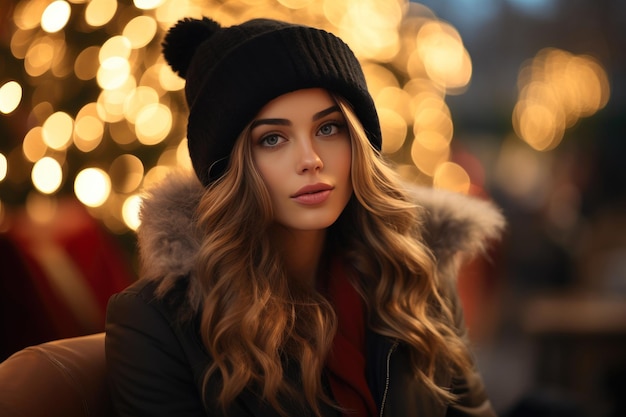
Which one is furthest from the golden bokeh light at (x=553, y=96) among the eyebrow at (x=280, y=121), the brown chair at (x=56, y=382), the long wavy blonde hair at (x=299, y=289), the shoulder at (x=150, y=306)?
the brown chair at (x=56, y=382)

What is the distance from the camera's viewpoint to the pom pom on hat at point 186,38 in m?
1.92

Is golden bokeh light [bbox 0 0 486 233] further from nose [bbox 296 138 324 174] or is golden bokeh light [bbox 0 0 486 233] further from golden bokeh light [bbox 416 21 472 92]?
nose [bbox 296 138 324 174]

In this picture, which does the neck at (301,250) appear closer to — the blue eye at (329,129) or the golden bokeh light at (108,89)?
the blue eye at (329,129)

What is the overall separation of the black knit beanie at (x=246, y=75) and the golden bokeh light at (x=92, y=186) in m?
1.15

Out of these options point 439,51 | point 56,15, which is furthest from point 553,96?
point 56,15

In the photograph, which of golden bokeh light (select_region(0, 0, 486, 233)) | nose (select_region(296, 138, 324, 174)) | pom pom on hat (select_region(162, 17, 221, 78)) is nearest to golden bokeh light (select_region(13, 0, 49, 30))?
golden bokeh light (select_region(0, 0, 486, 233))

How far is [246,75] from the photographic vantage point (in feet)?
5.81

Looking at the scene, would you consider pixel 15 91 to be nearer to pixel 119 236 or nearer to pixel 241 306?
pixel 119 236

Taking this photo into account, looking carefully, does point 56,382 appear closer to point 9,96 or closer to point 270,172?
point 270,172

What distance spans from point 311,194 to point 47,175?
1.42 m

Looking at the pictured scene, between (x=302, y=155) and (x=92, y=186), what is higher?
(x=302, y=155)

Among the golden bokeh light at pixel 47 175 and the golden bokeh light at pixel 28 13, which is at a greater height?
the golden bokeh light at pixel 28 13

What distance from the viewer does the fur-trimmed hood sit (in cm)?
185

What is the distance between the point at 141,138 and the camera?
3045mm
